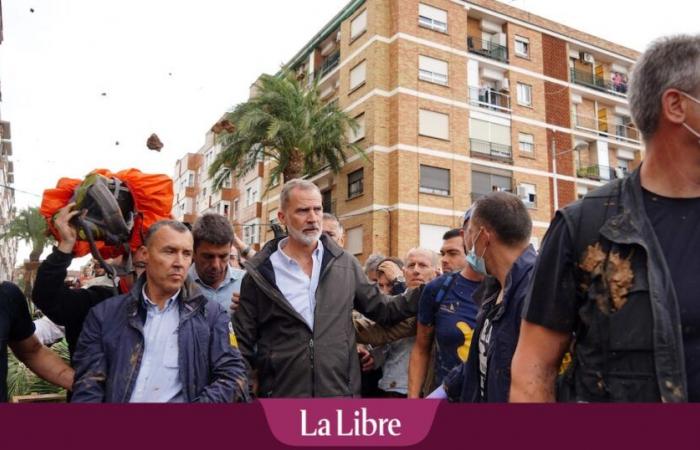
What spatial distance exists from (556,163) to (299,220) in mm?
27086

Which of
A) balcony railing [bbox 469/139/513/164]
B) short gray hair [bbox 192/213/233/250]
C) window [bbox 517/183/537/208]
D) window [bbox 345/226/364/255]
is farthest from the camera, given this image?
window [bbox 517/183/537/208]

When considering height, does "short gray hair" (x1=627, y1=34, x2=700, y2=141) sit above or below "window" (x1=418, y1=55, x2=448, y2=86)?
below

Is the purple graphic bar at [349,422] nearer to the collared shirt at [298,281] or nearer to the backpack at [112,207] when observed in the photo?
the collared shirt at [298,281]

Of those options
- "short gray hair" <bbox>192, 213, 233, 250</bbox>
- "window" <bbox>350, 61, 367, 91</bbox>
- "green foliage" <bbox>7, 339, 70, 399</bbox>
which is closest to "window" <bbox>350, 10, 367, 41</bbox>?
"window" <bbox>350, 61, 367, 91</bbox>

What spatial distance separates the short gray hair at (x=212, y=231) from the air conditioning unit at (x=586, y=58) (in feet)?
104

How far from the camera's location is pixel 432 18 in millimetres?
26469

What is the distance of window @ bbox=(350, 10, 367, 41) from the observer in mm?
26500

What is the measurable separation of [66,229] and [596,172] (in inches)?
1196

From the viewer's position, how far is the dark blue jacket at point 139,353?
8.94ft

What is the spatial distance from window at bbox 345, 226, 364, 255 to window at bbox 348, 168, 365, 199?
1.49 meters

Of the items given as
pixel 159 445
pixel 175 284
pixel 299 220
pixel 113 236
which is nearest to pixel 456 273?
pixel 299 220

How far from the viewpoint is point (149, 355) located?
111 inches

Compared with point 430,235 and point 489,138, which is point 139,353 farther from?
point 489,138

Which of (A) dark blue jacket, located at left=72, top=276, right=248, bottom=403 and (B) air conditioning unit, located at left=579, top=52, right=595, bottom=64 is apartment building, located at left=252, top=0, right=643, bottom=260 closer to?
(B) air conditioning unit, located at left=579, top=52, right=595, bottom=64
